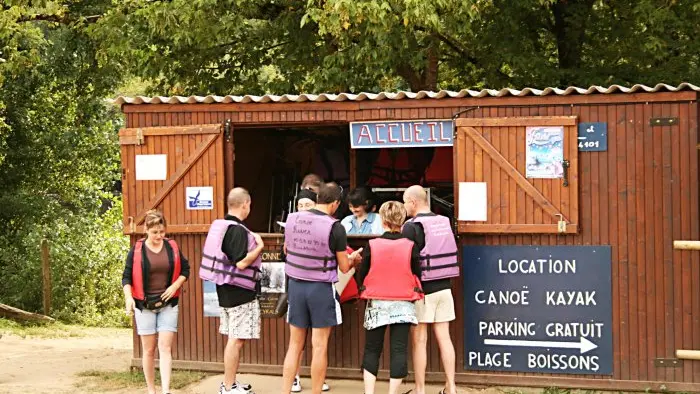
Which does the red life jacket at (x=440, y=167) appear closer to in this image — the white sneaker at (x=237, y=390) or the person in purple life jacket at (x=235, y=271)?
the person in purple life jacket at (x=235, y=271)

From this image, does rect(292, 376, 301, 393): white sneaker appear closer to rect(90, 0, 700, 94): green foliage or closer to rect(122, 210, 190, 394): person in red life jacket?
rect(122, 210, 190, 394): person in red life jacket

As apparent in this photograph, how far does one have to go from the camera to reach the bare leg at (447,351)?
8562 mm

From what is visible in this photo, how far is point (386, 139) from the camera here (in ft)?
30.5

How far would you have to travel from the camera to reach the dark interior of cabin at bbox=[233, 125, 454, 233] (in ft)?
37.6

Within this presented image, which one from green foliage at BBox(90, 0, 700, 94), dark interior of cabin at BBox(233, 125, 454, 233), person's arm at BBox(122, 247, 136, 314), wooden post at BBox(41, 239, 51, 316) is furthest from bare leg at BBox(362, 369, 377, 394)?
wooden post at BBox(41, 239, 51, 316)

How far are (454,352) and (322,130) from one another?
3696 millimetres

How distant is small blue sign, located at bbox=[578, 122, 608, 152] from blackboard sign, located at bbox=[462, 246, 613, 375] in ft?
2.62

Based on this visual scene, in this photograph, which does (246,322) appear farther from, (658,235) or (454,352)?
(658,235)

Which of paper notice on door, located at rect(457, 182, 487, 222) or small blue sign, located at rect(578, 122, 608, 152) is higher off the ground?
small blue sign, located at rect(578, 122, 608, 152)

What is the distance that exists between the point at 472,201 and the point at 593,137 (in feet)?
3.63

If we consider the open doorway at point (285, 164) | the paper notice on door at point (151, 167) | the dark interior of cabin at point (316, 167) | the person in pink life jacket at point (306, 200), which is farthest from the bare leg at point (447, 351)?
the open doorway at point (285, 164)

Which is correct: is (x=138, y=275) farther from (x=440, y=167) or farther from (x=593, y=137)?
(x=440, y=167)

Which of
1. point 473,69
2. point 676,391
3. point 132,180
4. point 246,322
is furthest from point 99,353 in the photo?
point 473,69

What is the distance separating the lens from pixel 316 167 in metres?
11.9
